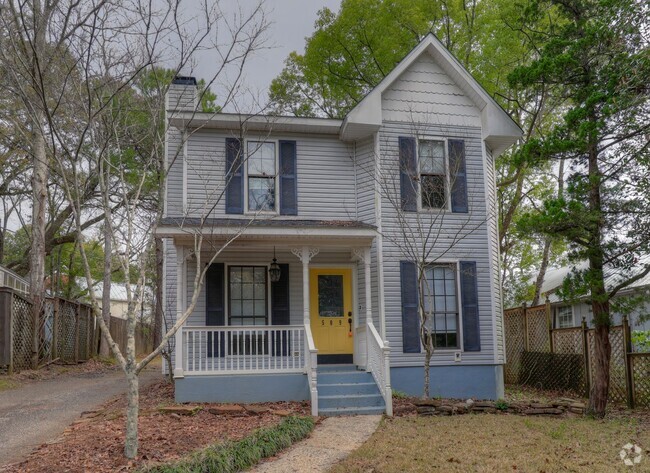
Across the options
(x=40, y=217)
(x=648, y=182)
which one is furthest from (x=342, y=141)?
(x=40, y=217)

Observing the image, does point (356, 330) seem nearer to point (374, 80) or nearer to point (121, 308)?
point (374, 80)

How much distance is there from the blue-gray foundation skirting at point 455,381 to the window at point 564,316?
46.7ft

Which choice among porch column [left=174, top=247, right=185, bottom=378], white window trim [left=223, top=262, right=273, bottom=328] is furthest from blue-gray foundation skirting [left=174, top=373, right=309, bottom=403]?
white window trim [left=223, top=262, right=273, bottom=328]

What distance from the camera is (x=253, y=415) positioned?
355 inches

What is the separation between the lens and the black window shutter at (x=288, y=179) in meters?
12.2

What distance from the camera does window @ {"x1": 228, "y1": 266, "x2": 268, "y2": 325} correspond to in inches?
462

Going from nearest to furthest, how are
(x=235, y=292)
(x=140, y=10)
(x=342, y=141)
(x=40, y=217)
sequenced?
(x=140, y=10) → (x=235, y=292) → (x=342, y=141) → (x=40, y=217)

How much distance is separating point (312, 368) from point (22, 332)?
9.02 m

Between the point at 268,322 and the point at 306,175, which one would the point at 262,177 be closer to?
the point at 306,175

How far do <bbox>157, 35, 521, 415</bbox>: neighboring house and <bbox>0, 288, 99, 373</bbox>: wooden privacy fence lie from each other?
14.6 ft

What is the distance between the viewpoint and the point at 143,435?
7.25 meters

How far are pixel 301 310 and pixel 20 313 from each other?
304 inches

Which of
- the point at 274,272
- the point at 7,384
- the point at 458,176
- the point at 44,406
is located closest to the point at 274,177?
the point at 274,272

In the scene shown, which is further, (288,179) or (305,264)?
(288,179)
